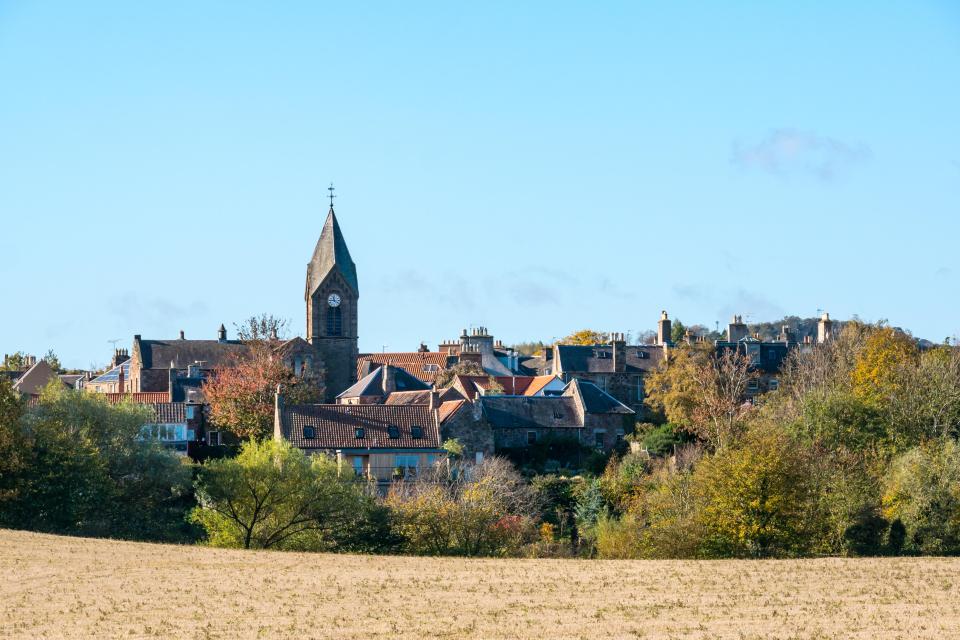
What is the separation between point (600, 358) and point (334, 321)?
16.6 meters

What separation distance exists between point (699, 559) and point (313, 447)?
2485cm

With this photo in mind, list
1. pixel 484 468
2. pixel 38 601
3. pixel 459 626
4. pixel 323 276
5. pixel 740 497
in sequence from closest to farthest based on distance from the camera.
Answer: pixel 459 626
pixel 38 601
pixel 740 497
pixel 484 468
pixel 323 276

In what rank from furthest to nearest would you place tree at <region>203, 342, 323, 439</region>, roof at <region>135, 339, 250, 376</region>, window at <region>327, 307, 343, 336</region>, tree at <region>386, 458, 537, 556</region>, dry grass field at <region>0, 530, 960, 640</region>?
roof at <region>135, 339, 250, 376</region> < window at <region>327, 307, 343, 336</region> < tree at <region>203, 342, 323, 439</region> < tree at <region>386, 458, 537, 556</region> < dry grass field at <region>0, 530, 960, 640</region>

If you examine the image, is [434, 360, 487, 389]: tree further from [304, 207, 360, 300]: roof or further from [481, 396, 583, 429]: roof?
[481, 396, 583, 429]: roof

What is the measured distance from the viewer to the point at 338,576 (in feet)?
145

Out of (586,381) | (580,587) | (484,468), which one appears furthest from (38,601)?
(586,381)

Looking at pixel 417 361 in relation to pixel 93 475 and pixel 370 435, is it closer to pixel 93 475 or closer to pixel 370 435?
pixel 370 435

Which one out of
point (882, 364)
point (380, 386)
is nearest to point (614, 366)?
point (380, 386)

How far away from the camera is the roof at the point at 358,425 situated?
73.3m

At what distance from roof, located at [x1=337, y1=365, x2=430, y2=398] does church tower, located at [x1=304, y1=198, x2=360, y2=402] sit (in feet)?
17.2

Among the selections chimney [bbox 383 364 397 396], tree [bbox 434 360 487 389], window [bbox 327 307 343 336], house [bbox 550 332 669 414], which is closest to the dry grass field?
chimney [bbox 383 364 397 396]

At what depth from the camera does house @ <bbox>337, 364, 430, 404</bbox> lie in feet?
291

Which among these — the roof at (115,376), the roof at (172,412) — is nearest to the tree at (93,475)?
the roof at (172,412)

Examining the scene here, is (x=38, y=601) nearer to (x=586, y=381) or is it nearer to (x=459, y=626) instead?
(x=459, y=626)
